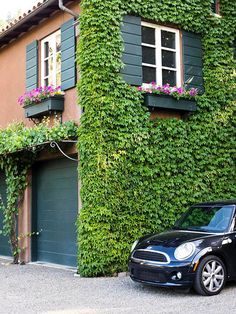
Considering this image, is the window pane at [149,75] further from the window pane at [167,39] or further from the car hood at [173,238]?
the car hood at [173,238]

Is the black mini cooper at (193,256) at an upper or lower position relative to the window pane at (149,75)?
lower

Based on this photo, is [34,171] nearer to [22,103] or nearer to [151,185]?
[22,103]

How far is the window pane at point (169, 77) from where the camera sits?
39.1ft

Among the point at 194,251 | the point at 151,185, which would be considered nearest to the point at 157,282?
the point at 194,251

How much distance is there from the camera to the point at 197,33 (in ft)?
41.0

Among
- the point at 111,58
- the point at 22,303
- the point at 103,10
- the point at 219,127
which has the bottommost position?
the point at 22,303

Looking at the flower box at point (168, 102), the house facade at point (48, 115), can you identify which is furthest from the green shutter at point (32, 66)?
the flower box at point (168, 102)

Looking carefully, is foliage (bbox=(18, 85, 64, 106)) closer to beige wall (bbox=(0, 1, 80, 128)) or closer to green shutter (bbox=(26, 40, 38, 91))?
green shutter (bbox=(26, 40, 38, 91))

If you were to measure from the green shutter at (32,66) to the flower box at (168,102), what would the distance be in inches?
134

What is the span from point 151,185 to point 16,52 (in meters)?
6.21

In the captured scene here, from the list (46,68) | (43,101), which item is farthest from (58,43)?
(43,101)

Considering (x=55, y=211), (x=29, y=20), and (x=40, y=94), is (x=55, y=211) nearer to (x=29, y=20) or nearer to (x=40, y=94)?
(x=40, y=94)

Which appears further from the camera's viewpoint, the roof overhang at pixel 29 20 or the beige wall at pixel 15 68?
the beige wall at pixel 15 68

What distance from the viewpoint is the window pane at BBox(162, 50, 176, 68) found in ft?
39.4
